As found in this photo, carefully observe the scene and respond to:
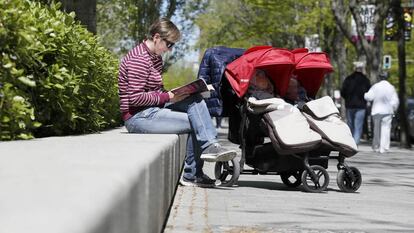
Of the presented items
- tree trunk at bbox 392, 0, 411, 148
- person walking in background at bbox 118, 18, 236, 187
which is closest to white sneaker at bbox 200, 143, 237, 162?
person walking in background at bbox 118, 18, 236, 187

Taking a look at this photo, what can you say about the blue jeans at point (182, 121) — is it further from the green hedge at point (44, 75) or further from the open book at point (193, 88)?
the green hedge at point (44, 75)

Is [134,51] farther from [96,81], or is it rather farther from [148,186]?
[148,186]

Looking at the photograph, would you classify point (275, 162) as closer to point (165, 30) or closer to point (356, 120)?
point (165, 30)

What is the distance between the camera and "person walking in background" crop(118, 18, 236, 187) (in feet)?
29.0

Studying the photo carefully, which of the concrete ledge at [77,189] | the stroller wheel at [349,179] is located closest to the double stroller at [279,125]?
A: the stroller wheel at [349,179]

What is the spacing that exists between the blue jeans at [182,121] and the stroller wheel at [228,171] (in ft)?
1.47

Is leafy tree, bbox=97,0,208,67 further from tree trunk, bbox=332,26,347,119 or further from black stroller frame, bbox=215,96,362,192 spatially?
black stroller frame, bbox=215,96,362,192

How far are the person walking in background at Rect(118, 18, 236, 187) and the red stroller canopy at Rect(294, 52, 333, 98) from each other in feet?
5.44

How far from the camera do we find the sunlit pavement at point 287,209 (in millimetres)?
6844

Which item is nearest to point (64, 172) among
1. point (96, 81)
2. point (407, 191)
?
point (96, 81)

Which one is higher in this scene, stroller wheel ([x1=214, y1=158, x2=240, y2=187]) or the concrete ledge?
the concrete ledge

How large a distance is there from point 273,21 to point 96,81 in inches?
1466

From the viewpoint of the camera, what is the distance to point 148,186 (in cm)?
429

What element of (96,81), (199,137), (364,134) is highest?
(96,81)
